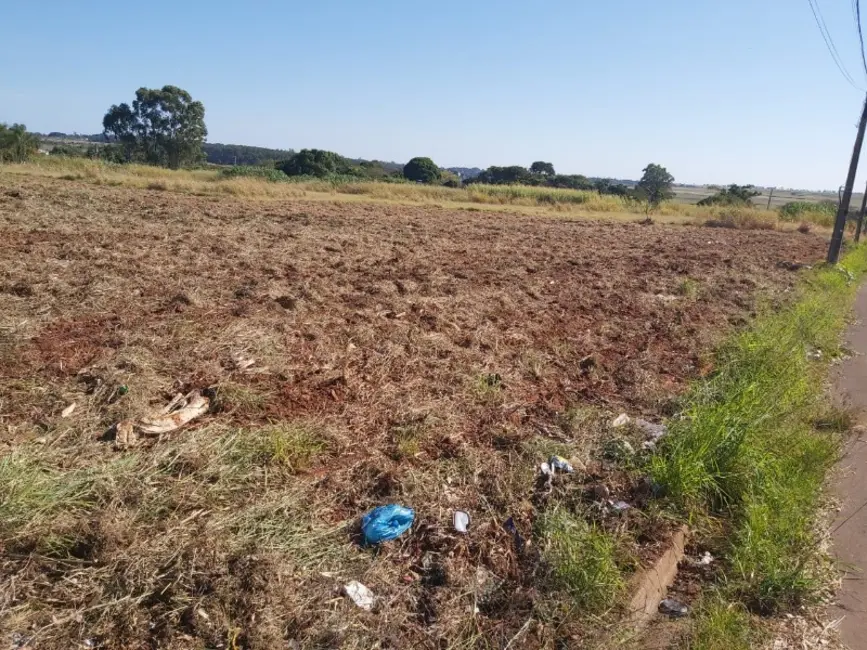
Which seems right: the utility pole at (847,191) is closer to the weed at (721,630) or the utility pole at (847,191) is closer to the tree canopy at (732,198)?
the weed at (721,630)

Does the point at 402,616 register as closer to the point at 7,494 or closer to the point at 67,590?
the point at 67,590

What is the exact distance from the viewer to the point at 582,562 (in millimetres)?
2637

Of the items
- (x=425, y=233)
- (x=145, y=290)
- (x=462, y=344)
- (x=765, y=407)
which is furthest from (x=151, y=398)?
(x=425, y=233)

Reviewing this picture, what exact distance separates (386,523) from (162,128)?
61.5m

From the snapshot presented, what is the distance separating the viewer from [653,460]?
353 centimetres

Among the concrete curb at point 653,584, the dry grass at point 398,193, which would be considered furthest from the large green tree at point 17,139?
the concrete curb at point 653,584

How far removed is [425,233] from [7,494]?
13.0m

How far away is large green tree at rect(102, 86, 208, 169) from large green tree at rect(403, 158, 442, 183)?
2167cm

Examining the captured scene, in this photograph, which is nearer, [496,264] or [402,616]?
[402,616]

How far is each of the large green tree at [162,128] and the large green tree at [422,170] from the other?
71.1 feet

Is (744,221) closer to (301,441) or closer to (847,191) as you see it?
(847,191)

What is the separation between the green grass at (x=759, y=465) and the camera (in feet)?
9.27

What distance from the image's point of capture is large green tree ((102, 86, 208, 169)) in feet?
179

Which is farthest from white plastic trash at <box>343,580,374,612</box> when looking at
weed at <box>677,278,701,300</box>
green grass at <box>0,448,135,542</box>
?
weed at <box>677,278,701,300</box>
